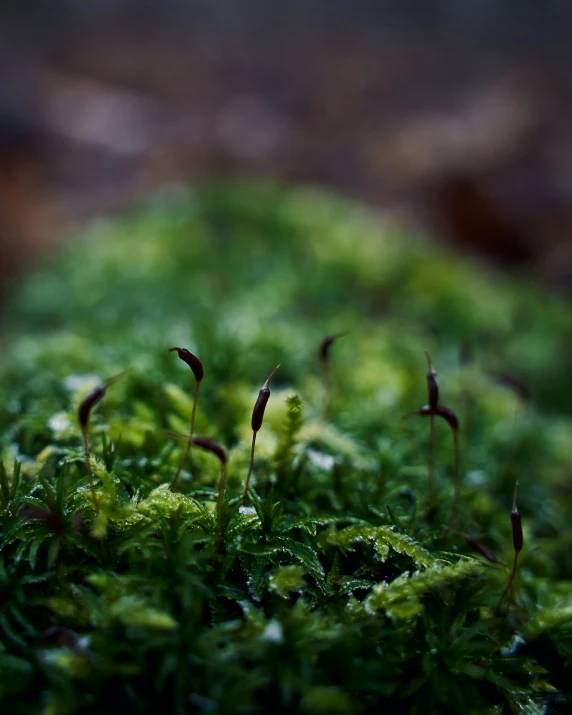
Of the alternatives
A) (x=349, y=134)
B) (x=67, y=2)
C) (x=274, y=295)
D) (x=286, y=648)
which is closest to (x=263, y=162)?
(x=349, y=134)

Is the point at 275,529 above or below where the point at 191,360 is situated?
below

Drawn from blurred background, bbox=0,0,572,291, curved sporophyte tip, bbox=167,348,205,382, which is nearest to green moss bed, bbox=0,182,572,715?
curved sporophyte tip, bbox=167,348,205,382

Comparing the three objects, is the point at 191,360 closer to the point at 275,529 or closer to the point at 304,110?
the point at 275,529

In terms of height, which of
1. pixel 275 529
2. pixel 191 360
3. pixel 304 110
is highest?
pixel 191 360

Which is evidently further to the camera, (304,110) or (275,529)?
(304,110)

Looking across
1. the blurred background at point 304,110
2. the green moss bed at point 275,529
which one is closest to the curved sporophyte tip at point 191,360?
the green moss bed at point 275,529

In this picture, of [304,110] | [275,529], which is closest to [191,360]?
[275,529]
